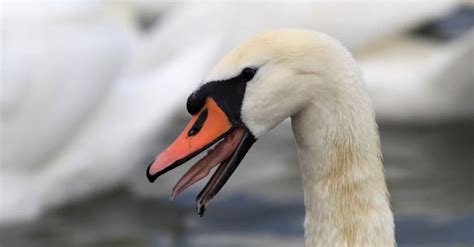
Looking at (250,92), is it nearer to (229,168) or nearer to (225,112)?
(225,112)

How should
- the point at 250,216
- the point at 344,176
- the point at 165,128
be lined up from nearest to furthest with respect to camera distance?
the point at 344,176 < the point at 250,216 < the point at 165,128

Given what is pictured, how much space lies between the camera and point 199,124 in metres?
3.63

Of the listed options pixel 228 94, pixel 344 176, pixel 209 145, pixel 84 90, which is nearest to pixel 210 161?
pixel 209 145

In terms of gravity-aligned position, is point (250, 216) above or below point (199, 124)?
above

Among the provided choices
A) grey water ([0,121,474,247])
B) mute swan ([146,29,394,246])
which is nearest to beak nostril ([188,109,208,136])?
mute swan ([146,29,394,246])

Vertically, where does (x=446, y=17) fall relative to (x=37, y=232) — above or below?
above

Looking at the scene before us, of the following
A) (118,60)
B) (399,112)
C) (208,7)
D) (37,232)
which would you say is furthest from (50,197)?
(399,112)

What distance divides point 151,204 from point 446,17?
3.12 m

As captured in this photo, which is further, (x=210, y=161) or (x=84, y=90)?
(x=84, y=90)

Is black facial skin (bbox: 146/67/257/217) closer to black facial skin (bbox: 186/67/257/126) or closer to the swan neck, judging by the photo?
black facial skin (bbox: 186/67/257/126)

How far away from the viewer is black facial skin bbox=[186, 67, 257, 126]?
3549 mm

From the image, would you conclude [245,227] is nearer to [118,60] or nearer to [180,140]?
[118,60]

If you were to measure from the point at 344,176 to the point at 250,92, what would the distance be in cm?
33

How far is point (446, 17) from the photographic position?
9.79m
